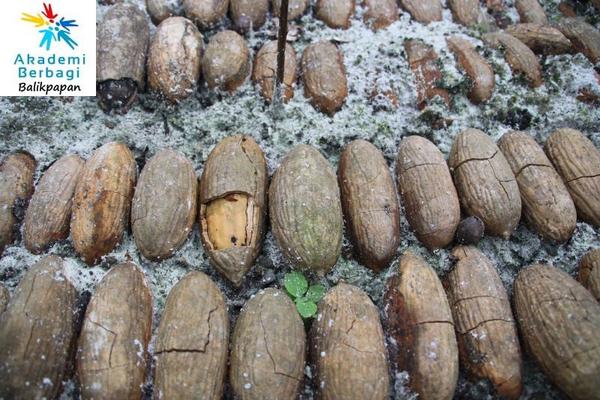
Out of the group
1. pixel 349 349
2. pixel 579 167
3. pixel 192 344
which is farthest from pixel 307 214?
pixel 579 167

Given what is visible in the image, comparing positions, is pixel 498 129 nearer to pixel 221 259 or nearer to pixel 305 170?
pixel 305 170

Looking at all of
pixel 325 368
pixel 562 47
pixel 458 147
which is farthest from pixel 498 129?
pixel 325 368

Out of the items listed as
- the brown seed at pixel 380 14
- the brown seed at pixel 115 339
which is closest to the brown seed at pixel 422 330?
the brown seed at pixel 115 339

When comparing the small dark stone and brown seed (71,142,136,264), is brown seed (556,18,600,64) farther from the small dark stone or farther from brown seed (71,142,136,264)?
brown seed (71,142,136,264)

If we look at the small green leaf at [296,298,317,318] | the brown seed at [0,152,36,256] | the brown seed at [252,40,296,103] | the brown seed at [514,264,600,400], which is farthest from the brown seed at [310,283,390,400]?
the brown seed at [0,152,36,256]

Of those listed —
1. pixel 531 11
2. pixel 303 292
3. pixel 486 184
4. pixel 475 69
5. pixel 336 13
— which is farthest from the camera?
pixel 531 11

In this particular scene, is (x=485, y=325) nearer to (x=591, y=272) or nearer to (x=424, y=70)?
(x=591, y=272)
